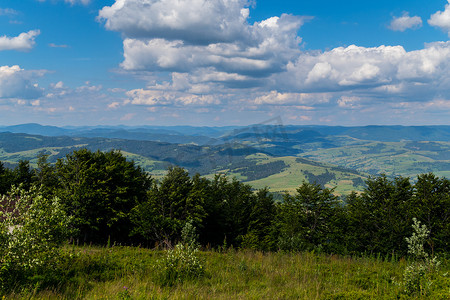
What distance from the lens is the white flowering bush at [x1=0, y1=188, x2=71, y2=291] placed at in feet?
26.2

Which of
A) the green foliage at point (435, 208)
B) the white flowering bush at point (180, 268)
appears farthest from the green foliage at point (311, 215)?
the white flowering bush at point (180, 268)

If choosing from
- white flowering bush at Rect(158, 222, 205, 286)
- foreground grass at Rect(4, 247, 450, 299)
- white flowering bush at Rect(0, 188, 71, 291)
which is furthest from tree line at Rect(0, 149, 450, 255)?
white flowering bush at Rect(0, 188, 71, 291)

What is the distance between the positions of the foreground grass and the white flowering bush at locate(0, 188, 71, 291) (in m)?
0.83

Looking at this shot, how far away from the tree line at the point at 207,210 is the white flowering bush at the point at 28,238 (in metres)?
27.7

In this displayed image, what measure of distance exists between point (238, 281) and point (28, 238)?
7.60m

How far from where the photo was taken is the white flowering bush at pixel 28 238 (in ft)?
26.2

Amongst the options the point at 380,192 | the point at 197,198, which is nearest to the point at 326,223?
the point at 380,192

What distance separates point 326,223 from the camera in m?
60.8

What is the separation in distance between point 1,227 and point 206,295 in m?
6.80

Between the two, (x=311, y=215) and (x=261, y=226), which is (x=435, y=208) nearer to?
(x=311, y=215)

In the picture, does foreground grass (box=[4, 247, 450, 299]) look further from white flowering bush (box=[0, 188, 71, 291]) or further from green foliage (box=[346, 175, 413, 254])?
green foliage (box=[346, 175, 413, 254])

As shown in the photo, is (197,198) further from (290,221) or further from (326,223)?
(326,223)

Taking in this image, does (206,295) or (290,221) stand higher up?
(206,295)

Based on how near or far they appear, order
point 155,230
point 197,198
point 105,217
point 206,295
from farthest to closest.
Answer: point 197,198 → point 105,217 → point 155,230 → point 206,295
